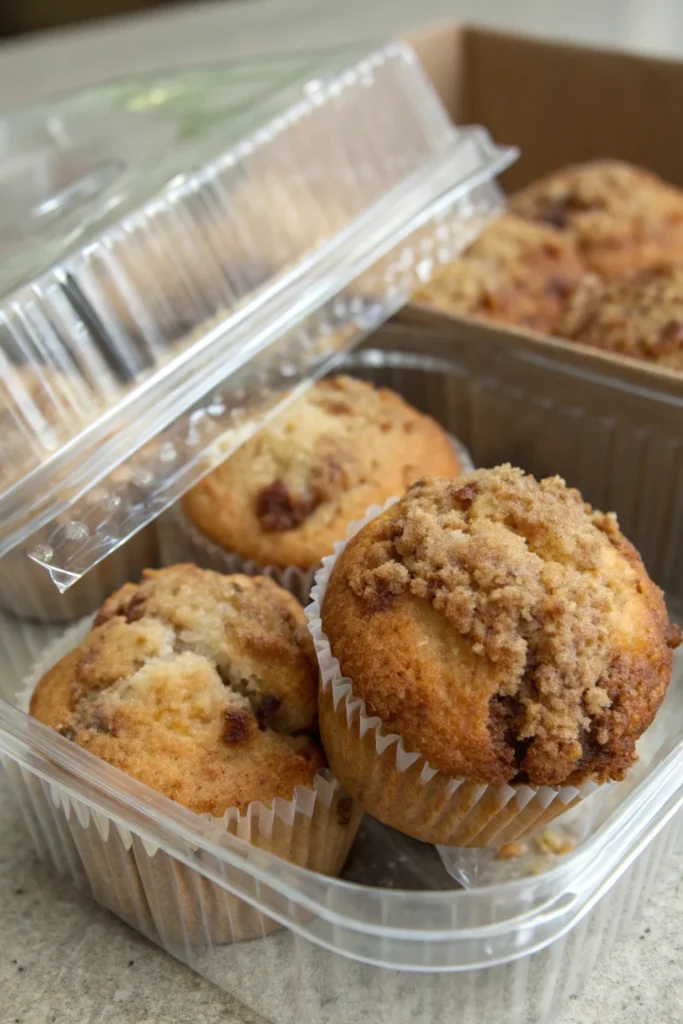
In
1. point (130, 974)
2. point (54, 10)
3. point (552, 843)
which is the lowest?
point (552, 843)

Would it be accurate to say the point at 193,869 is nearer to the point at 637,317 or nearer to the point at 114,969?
the point at 114,969

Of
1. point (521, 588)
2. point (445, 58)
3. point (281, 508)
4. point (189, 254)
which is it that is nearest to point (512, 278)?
point (189, 254)

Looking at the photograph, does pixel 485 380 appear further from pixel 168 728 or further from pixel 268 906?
pixel 268 906

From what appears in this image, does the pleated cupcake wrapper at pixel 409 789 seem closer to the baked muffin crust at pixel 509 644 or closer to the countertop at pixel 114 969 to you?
the baked muffin crust at pixel 509 644

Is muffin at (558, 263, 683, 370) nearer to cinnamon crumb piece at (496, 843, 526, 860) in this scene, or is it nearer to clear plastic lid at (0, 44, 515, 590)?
clear plastic lid at (0, 44, 515, 590)

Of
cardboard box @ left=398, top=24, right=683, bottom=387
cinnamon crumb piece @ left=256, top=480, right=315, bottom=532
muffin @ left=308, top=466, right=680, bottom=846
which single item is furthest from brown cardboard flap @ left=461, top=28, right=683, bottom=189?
muffin @ left=308, top=466, right=680, bottom=846

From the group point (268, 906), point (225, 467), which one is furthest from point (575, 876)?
point (225, 467)
